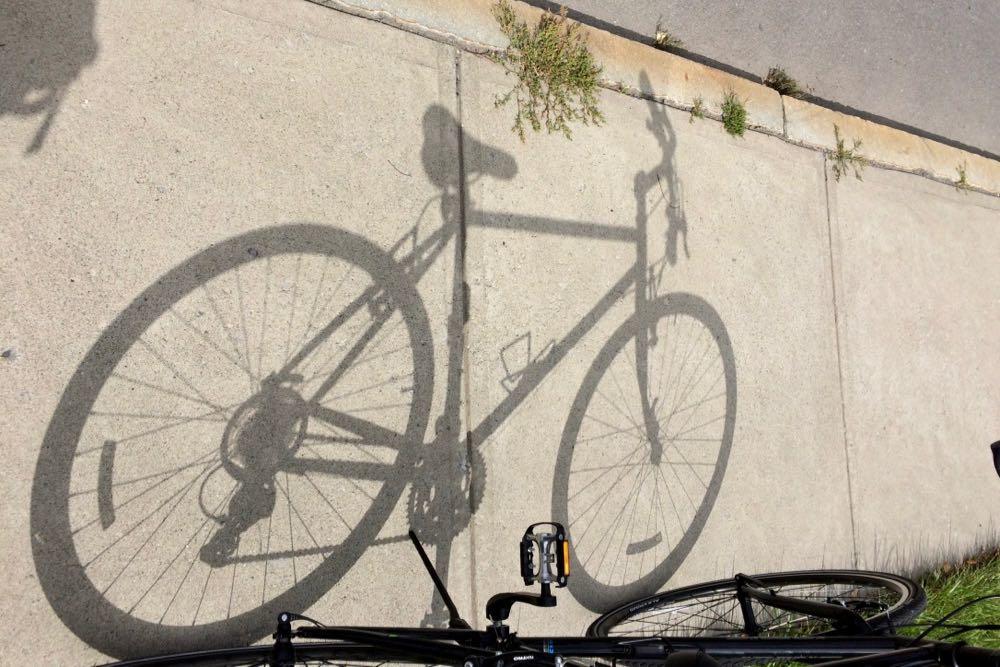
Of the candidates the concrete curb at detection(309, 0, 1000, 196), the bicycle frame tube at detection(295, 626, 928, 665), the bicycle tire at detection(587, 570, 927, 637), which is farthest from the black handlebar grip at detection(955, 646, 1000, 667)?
the concrete curb at detection(309, 0, 1000, 196)

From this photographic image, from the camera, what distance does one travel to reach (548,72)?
3441mm

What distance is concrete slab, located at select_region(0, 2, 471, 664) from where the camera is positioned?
7.71ft

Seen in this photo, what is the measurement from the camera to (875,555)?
4348mm

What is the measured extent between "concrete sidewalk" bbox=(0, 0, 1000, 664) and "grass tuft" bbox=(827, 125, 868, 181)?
0.22 meters

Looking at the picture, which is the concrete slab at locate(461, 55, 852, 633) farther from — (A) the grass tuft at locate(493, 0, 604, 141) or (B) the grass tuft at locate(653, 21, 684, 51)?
(B) the grass tuft at locate(653, 21, 684, 51)

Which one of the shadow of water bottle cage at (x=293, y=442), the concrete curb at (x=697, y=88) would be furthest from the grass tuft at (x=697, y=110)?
the shadow of water bottle cage at (x=293, y=442)

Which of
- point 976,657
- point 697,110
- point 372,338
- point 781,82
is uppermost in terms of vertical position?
point 781,82

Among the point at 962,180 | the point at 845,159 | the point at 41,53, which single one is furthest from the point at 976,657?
the point at 962,180

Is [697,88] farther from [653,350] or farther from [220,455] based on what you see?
[220,455]

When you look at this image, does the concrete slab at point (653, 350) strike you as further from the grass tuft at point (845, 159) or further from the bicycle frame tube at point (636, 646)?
the bicycle frame tube at point (636, 646)

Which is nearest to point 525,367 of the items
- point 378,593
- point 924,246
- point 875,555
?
point 378,593

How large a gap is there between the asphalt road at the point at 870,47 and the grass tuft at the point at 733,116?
246 mm

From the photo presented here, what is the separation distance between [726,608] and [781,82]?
267 cm

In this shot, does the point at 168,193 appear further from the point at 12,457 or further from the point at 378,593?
the point at 378,593
